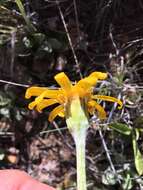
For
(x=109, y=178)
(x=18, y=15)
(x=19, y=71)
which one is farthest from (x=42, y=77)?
(x=109, y=178)

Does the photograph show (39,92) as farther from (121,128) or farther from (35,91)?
(121,128)

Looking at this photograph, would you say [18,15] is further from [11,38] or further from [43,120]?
[43,120]

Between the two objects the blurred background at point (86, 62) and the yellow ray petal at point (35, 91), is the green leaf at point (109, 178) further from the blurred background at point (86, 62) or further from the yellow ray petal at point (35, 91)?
the yellow ray petal at point (35, 91)

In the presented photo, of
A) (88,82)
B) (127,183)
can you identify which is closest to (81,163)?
(88,82)

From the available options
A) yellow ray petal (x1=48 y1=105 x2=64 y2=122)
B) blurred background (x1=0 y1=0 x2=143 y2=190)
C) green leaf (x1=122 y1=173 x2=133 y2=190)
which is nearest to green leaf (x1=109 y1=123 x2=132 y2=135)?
blurred background (x1=0 y1=0 x2=143 y2=190)

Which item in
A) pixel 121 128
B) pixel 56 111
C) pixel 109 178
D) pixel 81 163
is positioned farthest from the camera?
pixel 109 178

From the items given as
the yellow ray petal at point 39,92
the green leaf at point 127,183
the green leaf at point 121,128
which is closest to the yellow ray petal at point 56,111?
the yellow ray petal at point 39,92
